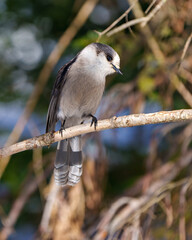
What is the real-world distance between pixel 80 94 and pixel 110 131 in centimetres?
73

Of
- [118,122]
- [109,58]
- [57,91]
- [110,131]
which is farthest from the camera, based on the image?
[110,131]

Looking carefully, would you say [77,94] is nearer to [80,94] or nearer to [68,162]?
[80,94]

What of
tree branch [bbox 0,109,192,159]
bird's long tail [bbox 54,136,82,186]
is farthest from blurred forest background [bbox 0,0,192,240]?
tree branch [bbox 0,109,192,159]

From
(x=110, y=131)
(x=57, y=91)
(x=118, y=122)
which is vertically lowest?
(x=118, y=122)

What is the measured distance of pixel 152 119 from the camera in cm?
277

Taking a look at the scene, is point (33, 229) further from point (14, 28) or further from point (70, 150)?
point (14, 28)

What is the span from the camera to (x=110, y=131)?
446 cm

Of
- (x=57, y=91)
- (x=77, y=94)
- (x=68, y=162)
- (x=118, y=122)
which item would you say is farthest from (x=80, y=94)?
(x=118, y=122)

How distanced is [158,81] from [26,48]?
1.80 m

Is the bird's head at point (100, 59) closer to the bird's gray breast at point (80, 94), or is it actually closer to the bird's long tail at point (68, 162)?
the bird's gray breast at point (80, 94)

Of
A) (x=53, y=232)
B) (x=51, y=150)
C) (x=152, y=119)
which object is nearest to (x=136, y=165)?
(x=51, y=150)

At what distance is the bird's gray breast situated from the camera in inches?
152

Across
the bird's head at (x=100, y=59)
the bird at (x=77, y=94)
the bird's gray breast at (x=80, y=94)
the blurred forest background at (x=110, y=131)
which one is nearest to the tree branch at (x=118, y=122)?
the blurred forest background at (x=110, y=131)

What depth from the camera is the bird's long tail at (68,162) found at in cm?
388
